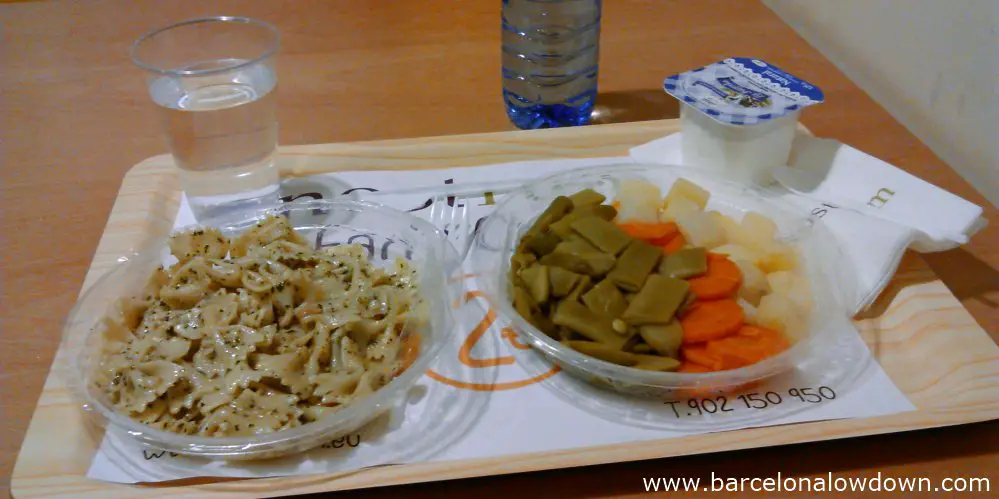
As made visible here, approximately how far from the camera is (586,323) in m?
0.88

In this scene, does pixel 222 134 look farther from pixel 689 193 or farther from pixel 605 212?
pixel 689 193

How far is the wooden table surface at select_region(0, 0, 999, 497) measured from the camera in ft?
2.63

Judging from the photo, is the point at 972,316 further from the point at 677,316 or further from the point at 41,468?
the point at 41,468

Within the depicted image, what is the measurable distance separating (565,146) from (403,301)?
546 mm

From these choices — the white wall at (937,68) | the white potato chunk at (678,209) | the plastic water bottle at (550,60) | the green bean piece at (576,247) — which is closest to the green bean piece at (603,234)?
the green bean piece at (576,247)

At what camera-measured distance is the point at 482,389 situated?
0.90 meters

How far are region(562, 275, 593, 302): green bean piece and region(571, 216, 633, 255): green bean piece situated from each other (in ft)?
0.18

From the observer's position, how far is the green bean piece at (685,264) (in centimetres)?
94

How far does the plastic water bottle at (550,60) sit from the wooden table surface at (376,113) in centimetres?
7

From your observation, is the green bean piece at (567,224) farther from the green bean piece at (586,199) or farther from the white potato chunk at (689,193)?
the white potato chunk at (689,193)

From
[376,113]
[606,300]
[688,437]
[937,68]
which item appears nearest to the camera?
[688,437]

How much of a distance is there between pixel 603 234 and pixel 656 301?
135 millimetres

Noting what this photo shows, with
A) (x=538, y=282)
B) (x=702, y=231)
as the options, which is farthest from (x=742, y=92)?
(x=538, y=282)

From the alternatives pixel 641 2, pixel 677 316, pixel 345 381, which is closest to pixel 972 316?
pixel 677 316
